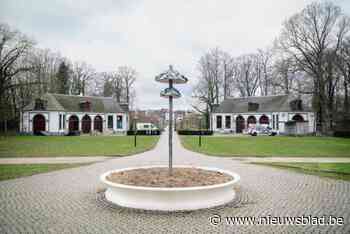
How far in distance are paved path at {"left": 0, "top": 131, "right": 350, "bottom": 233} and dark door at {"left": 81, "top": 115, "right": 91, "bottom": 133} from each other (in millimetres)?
35973

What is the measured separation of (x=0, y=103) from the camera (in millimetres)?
29078

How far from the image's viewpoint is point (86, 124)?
4369cm

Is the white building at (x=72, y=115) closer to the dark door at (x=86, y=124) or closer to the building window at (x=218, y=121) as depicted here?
the dark door at (x=86, y=124)

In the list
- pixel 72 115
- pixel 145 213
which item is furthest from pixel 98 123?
pixel 145 213

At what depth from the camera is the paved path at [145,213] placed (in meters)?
4.67

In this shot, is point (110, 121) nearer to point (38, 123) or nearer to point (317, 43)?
point (38, 123)

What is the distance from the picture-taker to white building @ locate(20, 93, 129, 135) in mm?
38875

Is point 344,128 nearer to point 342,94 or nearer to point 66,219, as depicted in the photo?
point 342,94

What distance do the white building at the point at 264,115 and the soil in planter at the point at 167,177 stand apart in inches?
1397

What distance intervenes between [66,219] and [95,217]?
55 cm

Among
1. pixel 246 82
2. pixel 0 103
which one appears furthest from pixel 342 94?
pixel 0 103

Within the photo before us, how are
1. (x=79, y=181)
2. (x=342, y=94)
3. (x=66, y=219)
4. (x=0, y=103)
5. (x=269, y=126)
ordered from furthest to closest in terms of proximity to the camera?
1. (x=269, y=126)
2. (x=342, y=94)
3. (x=0, y=103)
4. (x=79, y=181)
5. (x=66, y=219)

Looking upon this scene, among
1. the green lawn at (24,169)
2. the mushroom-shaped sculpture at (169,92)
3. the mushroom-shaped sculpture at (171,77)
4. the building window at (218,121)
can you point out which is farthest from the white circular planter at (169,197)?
the building window at (218,121)

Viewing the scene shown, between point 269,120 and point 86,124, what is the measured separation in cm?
3150
